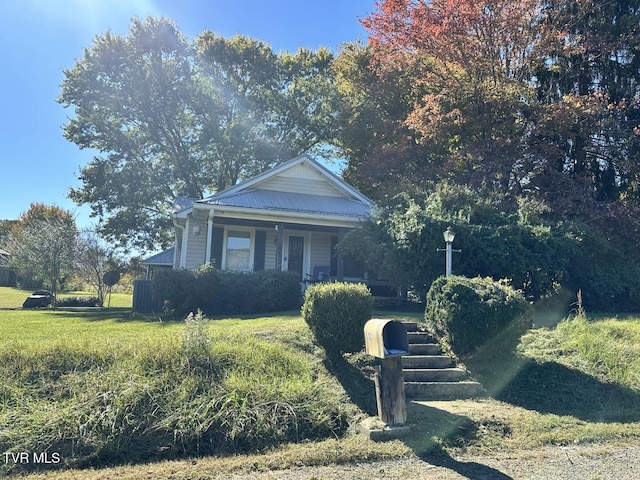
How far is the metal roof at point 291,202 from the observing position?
14.8 meters

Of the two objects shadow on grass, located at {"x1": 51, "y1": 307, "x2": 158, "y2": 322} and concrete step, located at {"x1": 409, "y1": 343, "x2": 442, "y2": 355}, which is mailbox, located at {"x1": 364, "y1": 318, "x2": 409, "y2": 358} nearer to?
concrete step, located at {"x1": 409, "y1": 343, "x2": 442, "y2": 355}

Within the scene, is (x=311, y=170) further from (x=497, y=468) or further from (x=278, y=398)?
(x=497, y=468)

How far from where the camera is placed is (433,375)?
6.58 meters

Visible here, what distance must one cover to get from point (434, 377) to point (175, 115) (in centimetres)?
2655

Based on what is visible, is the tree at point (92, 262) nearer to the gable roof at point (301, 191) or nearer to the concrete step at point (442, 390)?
the gable roof at point (301, 191)

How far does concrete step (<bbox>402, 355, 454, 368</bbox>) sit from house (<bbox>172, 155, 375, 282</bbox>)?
7.81 metres

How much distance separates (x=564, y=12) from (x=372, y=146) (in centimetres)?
987

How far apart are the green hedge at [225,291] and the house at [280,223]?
2.16m

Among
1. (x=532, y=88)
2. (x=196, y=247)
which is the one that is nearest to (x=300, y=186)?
(x=196, y=247)

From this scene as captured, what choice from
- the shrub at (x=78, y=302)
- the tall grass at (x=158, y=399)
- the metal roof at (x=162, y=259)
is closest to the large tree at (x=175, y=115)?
the metal roof at (x=162, y=259)

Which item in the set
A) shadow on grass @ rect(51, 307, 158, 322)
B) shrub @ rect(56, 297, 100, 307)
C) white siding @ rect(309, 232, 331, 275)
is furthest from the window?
shrub @ rect(56, 297, 100, 307)

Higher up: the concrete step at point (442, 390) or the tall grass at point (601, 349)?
the tall grass at point (601, 349)

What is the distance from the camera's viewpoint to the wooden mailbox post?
16.3 feet

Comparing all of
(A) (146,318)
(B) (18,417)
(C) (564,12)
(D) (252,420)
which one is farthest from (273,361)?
(C) (564,12)
